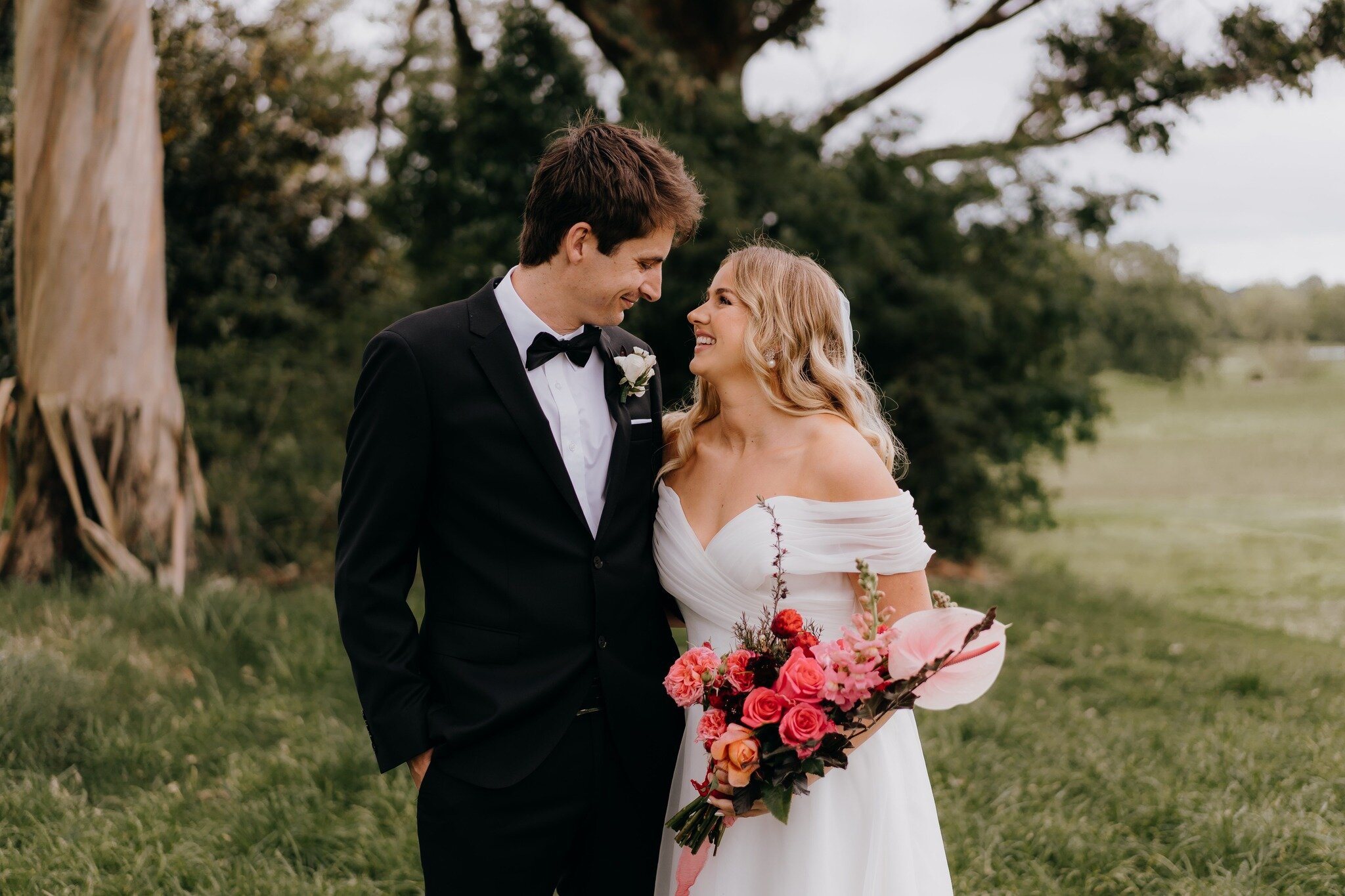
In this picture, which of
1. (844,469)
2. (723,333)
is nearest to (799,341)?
(723,333)

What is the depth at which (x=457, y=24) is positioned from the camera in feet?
33.3

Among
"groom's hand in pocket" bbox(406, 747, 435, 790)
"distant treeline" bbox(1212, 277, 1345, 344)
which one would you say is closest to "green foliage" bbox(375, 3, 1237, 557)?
"groom's hand in pocket" bbox(406, 747, 435, 790)

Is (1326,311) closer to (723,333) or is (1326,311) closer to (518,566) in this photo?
(723,333)

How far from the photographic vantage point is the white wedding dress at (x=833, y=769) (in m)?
2.48

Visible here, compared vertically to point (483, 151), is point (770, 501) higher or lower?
lower

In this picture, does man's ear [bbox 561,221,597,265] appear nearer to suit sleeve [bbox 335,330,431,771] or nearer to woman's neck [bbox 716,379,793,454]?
suit sleeve [bbox 335,330,431,771]

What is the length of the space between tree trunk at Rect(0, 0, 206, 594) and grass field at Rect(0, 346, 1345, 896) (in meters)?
0.52

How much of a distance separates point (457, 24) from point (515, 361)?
883 cm

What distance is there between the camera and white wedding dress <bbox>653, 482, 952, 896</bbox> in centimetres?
248

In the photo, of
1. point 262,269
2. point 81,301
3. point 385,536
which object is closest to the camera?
point 385,536

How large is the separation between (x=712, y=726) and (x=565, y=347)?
3.05ft

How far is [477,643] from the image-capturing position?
237 centimetres

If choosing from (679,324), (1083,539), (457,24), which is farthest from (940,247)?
(1083,539)

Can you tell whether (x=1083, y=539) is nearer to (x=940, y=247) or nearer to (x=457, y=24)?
(x=940, y=247)
